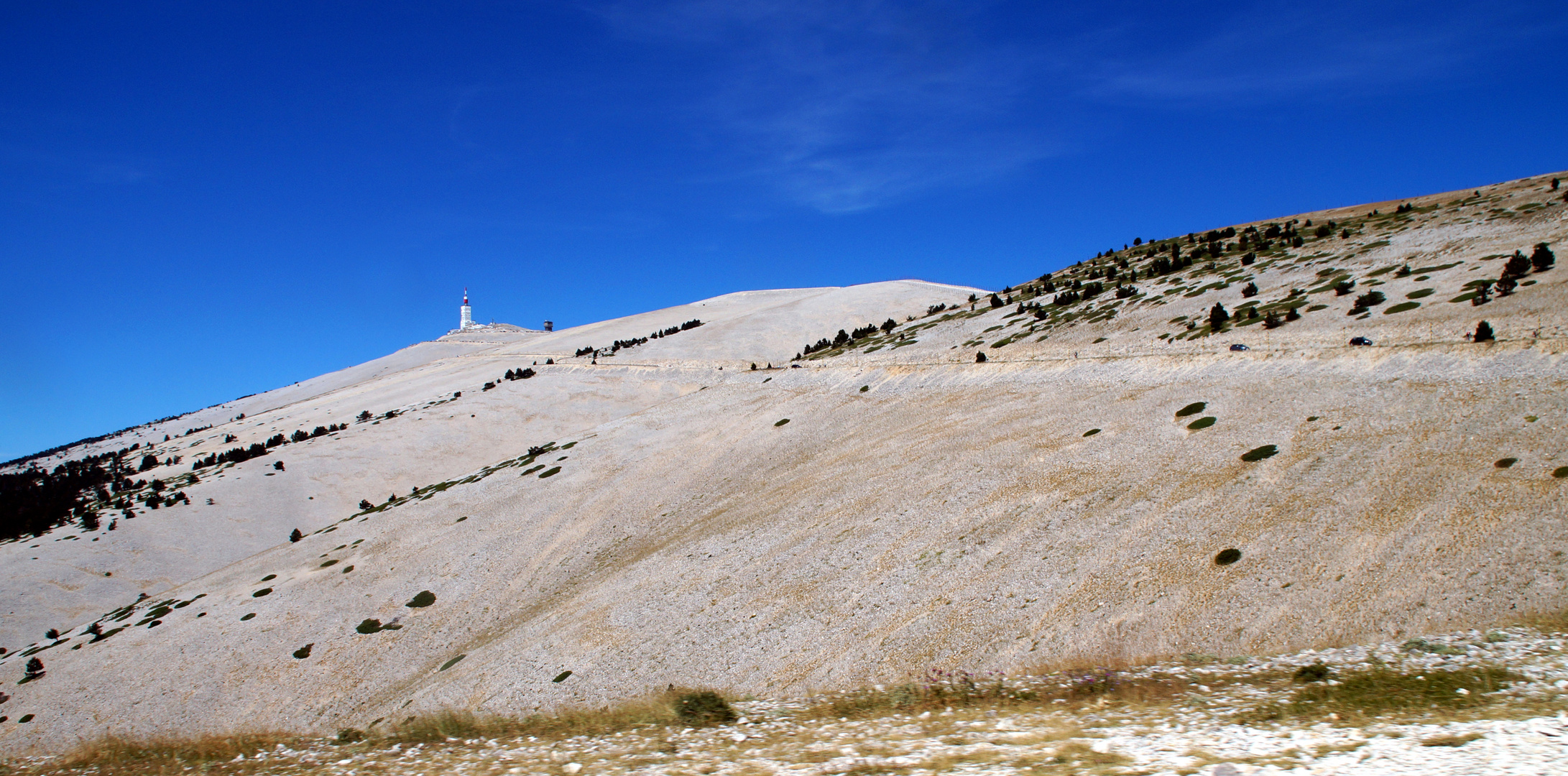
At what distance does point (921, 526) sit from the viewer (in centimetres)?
2730

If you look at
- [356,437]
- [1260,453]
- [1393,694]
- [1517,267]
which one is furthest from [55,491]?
[1517,267]

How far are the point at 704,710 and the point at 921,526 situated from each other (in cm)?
1087

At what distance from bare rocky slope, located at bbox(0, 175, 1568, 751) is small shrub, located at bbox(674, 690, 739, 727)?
39.2 inches

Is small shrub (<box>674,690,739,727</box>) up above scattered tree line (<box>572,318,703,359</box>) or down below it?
below

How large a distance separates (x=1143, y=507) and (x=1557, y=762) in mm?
13590

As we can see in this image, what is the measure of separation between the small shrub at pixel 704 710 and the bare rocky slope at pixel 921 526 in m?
1.00

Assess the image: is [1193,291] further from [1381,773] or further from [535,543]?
[1381,773]

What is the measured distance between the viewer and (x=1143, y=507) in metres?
24.1

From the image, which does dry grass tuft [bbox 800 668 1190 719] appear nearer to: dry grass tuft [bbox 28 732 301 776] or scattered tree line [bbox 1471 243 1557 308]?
dry grass tuft [bbox 28 732 301 776]

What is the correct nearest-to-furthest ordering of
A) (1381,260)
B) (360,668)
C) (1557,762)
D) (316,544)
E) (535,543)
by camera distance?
(1557,762) < (360,668) < (535,543) < (316,544) < (1381,260)

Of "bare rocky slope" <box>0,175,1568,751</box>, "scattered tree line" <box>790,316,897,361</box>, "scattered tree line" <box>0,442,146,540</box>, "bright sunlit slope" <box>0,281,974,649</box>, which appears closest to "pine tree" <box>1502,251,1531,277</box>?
"bare rocky slope" <box>0,175,1568,751</box>

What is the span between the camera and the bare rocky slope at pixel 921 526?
19.7 m

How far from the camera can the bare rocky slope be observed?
19672 millimetres

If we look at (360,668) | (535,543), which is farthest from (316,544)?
(360,668)
